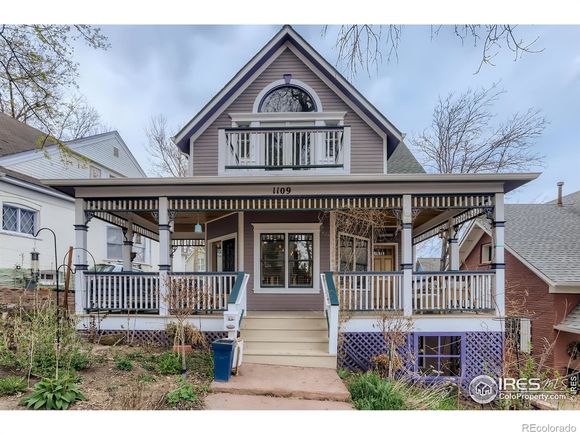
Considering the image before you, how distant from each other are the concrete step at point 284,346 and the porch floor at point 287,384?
1.54ft

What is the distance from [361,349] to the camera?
21.5 ft

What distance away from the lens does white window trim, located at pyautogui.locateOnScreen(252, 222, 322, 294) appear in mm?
8266

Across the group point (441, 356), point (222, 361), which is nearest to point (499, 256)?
point (441, 356)

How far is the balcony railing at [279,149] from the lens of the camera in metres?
7.98

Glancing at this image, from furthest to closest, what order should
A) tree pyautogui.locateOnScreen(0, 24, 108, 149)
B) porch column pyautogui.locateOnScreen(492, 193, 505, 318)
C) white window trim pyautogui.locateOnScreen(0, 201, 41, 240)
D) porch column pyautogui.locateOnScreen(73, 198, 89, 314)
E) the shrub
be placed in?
white window trim pyautogui.locateOnScreen(0, 201, 41, 240) < tree pyautogui.locateOnScreen(0, 24, 108, 149) < porch column pyautogui.locateOnScreen(73, 198, 89, 314) < porch column pyautogui.locateOnScreen(492, 193, 505, 318) < the shrub

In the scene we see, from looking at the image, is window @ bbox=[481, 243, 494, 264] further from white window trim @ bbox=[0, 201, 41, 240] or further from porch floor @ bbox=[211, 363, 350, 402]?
white window trim @ bbox=[0, 201, 41, 240]

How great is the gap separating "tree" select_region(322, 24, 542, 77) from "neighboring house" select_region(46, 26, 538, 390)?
2180mm

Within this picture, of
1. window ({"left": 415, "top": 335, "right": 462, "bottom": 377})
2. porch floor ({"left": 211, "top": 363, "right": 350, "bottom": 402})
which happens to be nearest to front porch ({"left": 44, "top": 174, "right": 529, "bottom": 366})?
window ({"left": 415, "top": 335, "right": 462, "bottom": 377})

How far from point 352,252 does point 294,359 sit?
3570 millimetres

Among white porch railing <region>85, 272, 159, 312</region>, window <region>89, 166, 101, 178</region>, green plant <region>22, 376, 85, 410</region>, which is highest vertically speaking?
window <region>89, 166, 101, 178</region>

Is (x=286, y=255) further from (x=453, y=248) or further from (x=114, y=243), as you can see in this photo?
(x=114, y=243)
